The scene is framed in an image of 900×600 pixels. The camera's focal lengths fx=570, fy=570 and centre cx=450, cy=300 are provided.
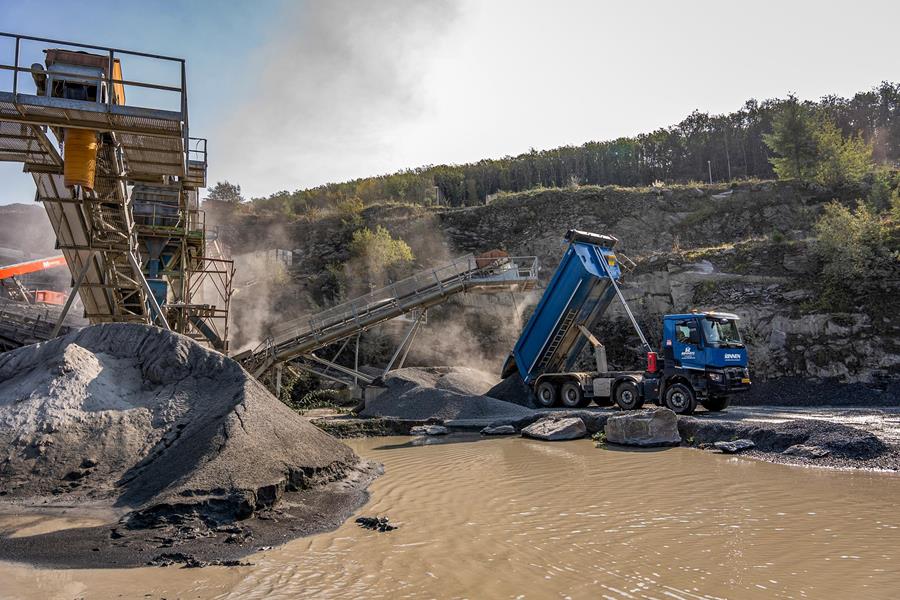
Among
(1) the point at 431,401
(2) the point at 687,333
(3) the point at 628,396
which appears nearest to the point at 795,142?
(2) the point at 687,333

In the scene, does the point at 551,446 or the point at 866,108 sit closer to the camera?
the point at 551,446

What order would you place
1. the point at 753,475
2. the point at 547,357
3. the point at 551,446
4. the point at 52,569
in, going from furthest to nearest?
the point at 547,357 < the point at 551,446 < the point at 753,475 < the point at 52,569

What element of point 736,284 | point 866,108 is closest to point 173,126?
point 736,284

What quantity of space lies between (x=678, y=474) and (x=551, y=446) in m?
3.36

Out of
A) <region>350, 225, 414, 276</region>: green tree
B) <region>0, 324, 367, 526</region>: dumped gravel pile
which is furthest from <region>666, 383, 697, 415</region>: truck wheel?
<region>350, 225, 414, 276</region>: green tree

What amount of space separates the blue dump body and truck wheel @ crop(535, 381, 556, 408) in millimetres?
601

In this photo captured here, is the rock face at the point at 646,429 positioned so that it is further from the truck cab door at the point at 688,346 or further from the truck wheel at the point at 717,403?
the truck wheel at the point at 717,403

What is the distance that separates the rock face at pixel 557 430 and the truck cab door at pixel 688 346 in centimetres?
338

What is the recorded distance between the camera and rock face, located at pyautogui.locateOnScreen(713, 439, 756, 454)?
9.80 metres

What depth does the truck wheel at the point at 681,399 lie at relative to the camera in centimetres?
1346

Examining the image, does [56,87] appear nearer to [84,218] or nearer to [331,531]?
[84,218]

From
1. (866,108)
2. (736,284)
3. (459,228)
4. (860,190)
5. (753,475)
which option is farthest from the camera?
(866,108)

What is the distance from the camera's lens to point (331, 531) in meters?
5.76

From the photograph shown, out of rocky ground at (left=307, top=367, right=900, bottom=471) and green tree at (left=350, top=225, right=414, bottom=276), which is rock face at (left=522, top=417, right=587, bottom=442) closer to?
rocky ground at (left=307, top=367, right=900, bottom=471)
